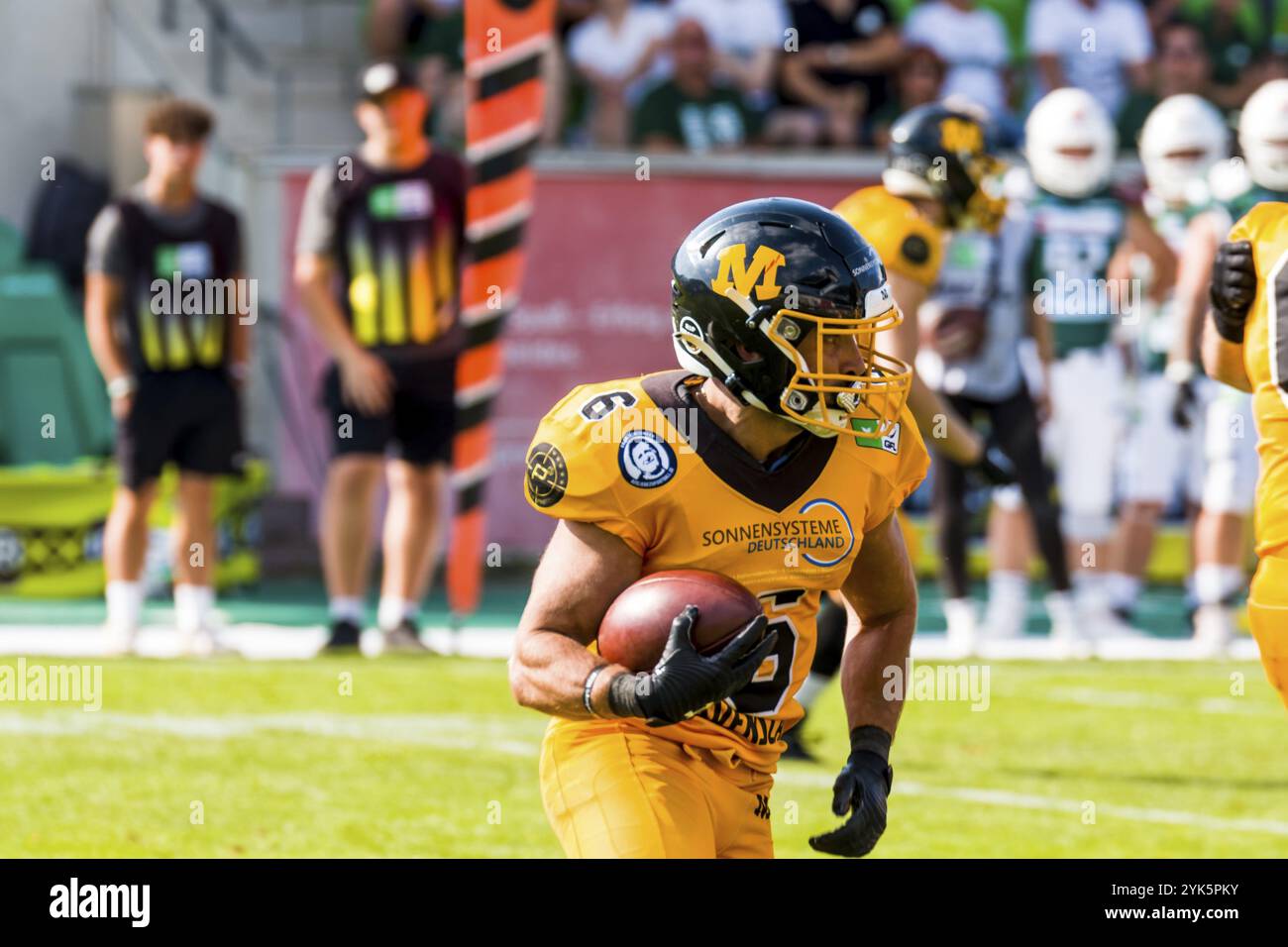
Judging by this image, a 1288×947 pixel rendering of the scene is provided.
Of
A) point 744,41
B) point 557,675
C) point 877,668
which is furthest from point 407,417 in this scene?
point 557,675

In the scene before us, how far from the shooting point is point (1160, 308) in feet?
36.2

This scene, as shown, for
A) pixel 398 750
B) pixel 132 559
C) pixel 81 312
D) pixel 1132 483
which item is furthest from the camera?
pixel 81 312

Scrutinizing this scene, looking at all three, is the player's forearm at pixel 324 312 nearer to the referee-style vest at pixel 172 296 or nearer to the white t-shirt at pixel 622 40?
the referee-style vest at pixel 172 296

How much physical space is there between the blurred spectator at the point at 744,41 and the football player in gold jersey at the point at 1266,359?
9.24m

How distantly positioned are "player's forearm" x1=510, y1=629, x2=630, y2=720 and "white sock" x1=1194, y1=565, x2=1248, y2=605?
6340 millimetres

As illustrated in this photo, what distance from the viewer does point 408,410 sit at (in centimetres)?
954

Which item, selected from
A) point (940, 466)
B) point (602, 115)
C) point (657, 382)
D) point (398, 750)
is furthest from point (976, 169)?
point (602, 115)

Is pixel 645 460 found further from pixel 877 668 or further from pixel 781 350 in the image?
pixel 877 668

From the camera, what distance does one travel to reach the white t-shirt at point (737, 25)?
45.1 feet

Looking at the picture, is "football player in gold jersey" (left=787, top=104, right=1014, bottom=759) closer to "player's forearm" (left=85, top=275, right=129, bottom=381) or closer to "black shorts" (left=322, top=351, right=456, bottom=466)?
"black shorts" (left=322, top=351, right=456, bottom=466)

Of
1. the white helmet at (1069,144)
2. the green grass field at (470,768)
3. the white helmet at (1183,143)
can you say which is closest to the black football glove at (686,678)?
the green grass field at (470,768)

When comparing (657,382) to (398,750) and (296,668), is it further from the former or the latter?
(296,668)

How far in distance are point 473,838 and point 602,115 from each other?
8381mm

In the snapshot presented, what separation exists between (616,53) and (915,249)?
679 cm
